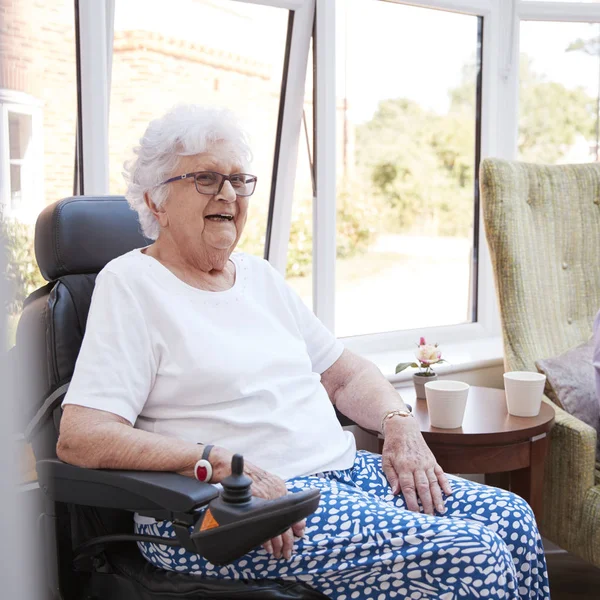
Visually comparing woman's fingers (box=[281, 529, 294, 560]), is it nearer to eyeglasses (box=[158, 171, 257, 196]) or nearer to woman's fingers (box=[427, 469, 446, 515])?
woman's fingers (box=[427, 469, 446, 515])

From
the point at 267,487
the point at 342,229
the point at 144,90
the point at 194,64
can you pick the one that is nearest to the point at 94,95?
the point at 144,90

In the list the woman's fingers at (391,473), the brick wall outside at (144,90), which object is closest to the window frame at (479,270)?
the brick wall outside at (144,90)

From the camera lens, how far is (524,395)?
6.04ft

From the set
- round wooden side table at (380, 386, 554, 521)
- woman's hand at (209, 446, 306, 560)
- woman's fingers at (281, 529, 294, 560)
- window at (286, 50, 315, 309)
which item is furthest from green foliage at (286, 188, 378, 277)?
woman's fingers at (281, 529, 294, 560)

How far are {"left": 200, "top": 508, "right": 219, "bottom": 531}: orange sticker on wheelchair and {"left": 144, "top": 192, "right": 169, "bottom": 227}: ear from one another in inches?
25.8

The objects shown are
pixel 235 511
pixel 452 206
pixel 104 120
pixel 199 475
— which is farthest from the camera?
pixel 452 206

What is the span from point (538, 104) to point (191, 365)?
2246mm

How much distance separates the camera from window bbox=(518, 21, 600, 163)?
301 centimetres

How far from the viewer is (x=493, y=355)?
266 cm

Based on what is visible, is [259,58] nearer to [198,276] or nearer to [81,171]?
[81,171]

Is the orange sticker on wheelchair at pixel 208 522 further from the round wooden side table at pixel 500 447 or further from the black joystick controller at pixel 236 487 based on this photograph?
the round wooden side table at pixel 500 447

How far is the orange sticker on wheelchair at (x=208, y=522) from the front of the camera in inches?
41.3

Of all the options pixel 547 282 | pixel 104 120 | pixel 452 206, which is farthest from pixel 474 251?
pixel 104 120

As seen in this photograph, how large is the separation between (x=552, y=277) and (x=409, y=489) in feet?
3.69
